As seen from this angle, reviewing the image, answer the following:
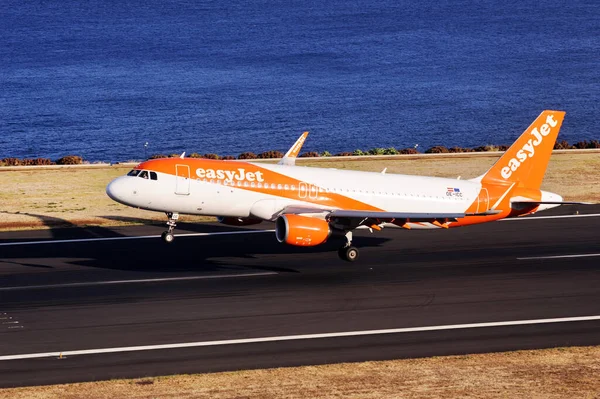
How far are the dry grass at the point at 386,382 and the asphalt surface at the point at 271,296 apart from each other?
3.53 ft

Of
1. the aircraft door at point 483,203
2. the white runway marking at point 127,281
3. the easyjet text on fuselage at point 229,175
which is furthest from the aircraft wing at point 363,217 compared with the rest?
the white runway marking at point 127,281

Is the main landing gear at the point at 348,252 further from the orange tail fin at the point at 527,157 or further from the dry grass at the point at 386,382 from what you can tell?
the dry grass at the point at 386,382

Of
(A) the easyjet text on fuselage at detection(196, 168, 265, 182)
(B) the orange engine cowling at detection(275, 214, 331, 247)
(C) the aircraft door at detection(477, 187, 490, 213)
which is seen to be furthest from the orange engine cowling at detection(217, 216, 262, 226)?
(C) the aircraft door at detection(477, 187, 490, 213)

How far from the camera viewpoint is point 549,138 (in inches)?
1905

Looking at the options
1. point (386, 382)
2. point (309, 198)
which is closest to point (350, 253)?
point (309, 198)

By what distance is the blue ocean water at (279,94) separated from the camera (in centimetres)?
12375

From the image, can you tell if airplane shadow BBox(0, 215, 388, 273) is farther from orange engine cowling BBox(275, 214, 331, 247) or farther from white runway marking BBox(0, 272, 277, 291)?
orange engine cowling BBox(275, 214, 331, 247)

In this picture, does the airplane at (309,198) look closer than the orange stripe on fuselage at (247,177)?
Yes

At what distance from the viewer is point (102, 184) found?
6444cm

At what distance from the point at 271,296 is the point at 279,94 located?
370ft

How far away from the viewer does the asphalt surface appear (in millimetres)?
32531

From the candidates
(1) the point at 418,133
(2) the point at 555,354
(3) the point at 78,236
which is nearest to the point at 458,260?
(2) the point at 555,354

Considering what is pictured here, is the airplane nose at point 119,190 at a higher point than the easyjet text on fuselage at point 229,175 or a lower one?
lower

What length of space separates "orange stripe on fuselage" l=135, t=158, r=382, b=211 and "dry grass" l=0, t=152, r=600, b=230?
40.3 feet
